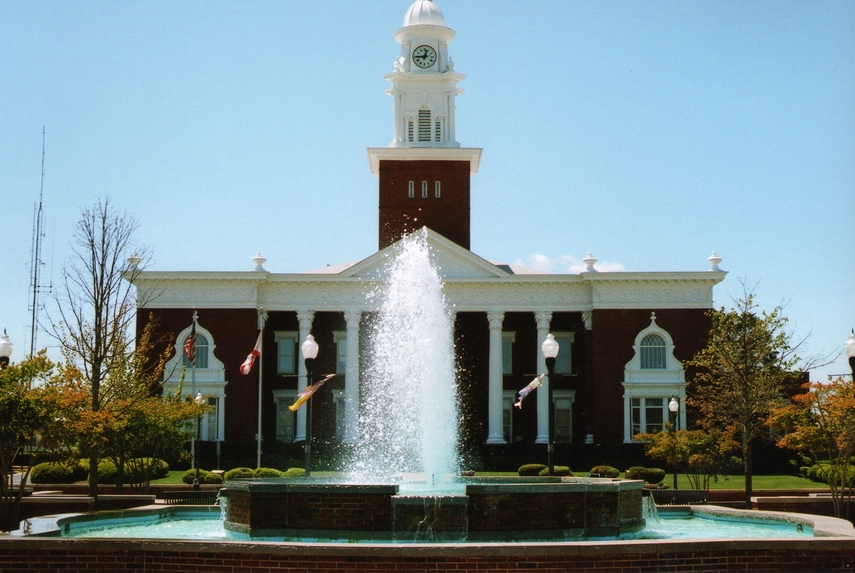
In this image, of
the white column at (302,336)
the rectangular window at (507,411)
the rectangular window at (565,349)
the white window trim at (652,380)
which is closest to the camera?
the white window trim at (652,380)

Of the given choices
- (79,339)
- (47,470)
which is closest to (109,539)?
(79,339)

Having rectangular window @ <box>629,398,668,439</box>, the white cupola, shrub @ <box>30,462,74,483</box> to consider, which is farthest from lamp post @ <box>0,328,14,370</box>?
the white cupola

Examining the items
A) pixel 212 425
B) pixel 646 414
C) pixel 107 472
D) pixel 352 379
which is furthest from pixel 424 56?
pixel 107 472

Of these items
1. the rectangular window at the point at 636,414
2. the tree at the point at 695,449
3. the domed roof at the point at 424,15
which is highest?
the domed roof at the point at 424,15

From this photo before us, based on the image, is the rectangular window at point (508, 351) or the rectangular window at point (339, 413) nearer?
the rectangular window at point (339, 413)

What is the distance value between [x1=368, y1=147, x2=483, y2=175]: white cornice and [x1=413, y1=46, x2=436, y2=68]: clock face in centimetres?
541

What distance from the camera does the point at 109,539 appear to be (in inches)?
545

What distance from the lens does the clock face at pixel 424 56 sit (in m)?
65.1

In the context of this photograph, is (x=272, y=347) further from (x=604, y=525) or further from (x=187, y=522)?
(x=604, y=525)

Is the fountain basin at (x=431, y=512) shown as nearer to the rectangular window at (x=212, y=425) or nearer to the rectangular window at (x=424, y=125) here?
the rectangular window at (x=212, y=425)

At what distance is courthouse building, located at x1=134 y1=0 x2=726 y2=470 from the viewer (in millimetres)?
57000

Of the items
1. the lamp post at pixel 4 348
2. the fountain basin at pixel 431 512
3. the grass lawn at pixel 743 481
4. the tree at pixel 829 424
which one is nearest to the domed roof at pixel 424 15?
the grass lawn at pixel 743 481

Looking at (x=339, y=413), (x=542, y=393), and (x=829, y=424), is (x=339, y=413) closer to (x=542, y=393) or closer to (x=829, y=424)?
(x=542, y=393)

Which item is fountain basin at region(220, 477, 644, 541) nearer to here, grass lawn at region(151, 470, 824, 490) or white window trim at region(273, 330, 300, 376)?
grass lawn at region(151, 470, 824, 490)
